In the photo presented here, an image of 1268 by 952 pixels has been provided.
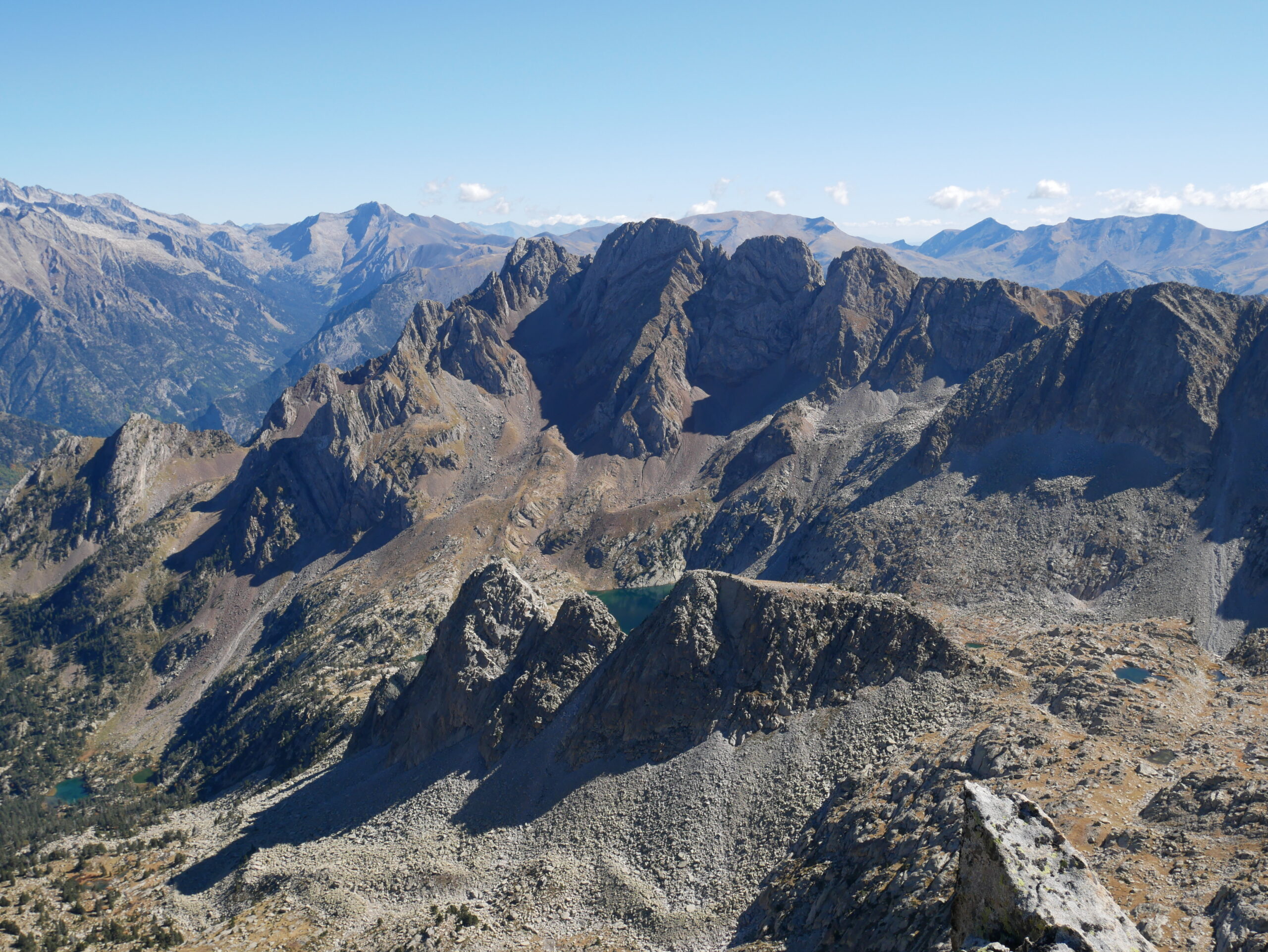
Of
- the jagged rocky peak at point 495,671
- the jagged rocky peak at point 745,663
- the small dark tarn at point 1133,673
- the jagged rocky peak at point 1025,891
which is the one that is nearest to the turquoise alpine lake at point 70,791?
the jagged rocky peak at point 495,671

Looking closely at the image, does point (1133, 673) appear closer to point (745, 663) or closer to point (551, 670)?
point (745, 663)

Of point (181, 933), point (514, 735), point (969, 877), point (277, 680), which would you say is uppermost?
point (969, 877)

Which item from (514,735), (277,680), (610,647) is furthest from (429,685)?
(277,680)

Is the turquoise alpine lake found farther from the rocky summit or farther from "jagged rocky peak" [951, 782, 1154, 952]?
"jagged rocky peak" [951, 782, 1154, 952]

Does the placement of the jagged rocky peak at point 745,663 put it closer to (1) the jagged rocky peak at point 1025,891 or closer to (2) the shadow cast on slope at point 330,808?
(2) the shadow cast on slope at point 330,808

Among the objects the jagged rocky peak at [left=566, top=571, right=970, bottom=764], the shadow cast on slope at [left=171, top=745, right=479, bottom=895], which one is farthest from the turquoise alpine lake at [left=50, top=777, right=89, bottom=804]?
the jagged rocky peak at [left=566, top=571, right=970, bottom=764]

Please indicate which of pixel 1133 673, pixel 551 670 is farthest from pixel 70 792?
pixel 1133 673

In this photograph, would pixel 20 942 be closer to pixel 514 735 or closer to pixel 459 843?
pixel 459 843
